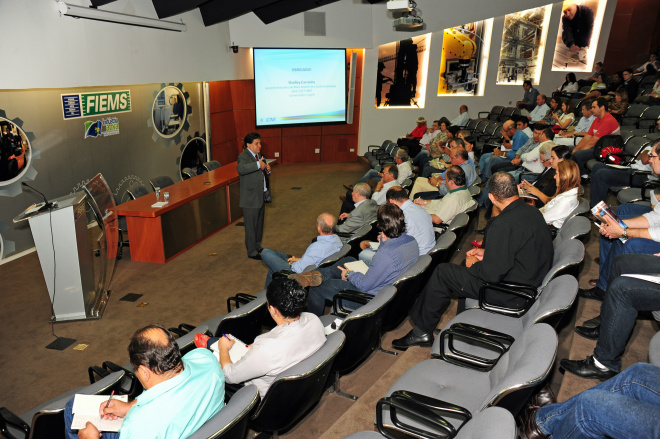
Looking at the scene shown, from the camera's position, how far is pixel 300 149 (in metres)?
13.0

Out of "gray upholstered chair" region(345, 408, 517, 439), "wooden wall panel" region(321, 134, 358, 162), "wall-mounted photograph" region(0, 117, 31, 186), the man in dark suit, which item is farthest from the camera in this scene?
"wooden wall panel" region(321, 134, 358, 162)

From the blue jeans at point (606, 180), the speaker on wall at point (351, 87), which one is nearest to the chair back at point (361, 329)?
the blue jeans at point (606, 180)

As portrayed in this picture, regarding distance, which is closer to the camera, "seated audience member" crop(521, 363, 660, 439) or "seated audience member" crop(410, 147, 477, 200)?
"seated audience member" crop(521, 363, 660, 439)

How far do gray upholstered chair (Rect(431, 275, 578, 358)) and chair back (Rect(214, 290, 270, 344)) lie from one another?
126 centimetres

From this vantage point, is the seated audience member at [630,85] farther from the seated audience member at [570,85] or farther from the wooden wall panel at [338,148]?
the wooden wall panel at [338,148]

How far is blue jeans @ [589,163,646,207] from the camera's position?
546 centimetres

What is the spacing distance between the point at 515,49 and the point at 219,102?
8054mm

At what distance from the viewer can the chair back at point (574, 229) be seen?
3594mm

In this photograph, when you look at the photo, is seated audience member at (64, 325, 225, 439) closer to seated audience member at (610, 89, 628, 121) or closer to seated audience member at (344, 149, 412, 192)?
seated audience member at (344, 149, 412, 192)

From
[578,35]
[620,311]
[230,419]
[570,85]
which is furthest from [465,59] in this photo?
[230,419]

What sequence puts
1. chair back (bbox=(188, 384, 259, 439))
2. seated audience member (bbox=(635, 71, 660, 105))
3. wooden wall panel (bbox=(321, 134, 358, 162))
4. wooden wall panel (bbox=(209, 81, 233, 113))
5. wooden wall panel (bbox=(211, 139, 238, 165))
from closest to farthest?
chair back (bbox=(188, 384, 259, 439))
seated audience member (bbox=(635, 71, 660, 105))
wooden wall panel (bbox=(209, 81, 233, 113))
wooden wall panel (bbox=(211, 139, 238, 165))
wooden wall panel (bbox=(321, 134, 358, 162))

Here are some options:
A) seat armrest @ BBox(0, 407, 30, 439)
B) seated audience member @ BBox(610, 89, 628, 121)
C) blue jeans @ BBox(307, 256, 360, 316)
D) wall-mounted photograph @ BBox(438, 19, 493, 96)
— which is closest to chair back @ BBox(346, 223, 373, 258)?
blue jeans @ BBox(307, 256, 360, 316)

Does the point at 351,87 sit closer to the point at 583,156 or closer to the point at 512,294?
the point at 583,156

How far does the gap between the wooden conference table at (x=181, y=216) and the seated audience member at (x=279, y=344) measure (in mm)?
3989
